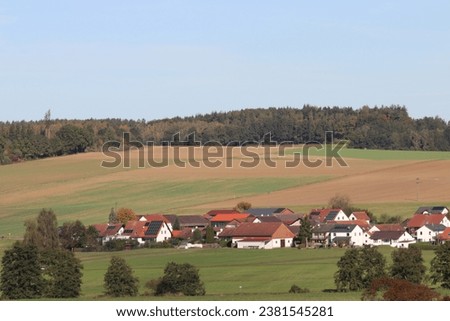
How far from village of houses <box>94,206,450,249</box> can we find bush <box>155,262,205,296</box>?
30.4 metres

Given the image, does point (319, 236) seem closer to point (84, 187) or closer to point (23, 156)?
point (84, 187)

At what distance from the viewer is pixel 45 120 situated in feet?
606

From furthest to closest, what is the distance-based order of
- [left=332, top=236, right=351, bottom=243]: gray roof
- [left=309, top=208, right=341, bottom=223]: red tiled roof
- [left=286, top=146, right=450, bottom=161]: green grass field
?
[left=286, top=146, right=450, bottom=161]: green grass field < [left=309, top=208, right=341, bottom=223]: red tiled roof < [left=332, top=236, right=351, bottom=243]: gray roof

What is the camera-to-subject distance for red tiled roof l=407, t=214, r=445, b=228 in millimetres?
82688

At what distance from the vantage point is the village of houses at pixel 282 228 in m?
77.8

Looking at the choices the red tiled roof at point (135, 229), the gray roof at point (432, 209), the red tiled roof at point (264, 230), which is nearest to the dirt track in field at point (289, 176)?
the gray roof at point (432, 209)

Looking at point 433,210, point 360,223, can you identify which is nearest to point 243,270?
point 360,223

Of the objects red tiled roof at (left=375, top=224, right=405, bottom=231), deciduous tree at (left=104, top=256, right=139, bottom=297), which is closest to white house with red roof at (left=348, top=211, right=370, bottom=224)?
red tiled roof at (left=375, top=224, right=405, bottom=231)

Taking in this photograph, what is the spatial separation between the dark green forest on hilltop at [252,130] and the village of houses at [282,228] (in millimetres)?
56617

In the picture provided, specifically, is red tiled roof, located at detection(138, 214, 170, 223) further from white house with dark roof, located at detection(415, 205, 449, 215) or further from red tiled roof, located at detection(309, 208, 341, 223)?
white house with dark roof, located at detection(415, 205, 449, 215)

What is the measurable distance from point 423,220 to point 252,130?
8928 centimetres

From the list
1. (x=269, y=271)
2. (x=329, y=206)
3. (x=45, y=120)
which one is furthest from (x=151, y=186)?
(x=45, y=120)

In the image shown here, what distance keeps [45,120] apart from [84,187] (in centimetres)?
7505

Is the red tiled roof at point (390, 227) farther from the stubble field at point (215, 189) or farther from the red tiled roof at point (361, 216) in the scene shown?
the stubble field at point (215, 189)
